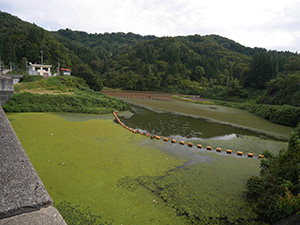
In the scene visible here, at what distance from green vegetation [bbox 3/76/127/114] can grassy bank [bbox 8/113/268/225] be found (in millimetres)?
5420

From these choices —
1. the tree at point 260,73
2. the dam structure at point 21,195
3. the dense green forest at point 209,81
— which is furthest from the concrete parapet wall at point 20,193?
the tree at point 260,73

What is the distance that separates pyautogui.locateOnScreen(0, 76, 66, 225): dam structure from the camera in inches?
74.6

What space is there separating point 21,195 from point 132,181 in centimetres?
384

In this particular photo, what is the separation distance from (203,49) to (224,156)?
336 feet

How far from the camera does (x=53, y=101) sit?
16141 millimetres

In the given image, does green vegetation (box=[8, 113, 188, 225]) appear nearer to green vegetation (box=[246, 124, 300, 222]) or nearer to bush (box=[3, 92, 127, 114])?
green vegetation (box=[246, 124, 300, 222])

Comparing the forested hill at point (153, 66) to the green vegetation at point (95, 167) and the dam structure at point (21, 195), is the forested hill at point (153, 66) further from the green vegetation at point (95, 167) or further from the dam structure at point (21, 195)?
the dam structure at point (21, 195)

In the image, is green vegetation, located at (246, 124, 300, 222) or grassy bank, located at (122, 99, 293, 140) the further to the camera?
grassy bank, located at (122, 99, 293, 140)

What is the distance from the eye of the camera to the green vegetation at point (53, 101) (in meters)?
14.4

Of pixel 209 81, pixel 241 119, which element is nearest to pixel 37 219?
pixel 241 119

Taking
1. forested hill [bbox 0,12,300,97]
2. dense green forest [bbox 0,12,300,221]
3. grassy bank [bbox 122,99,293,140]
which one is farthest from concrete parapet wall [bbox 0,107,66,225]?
forested hill [bbox 0,12,300,97]

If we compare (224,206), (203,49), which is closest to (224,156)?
(224,206)

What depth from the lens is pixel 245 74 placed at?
136 ft

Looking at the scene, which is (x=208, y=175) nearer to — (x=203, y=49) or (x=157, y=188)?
(x=157, y=188)
